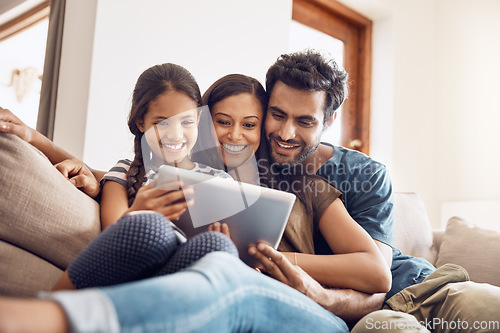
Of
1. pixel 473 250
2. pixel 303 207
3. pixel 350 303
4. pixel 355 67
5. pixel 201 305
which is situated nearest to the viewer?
pixel 201 305

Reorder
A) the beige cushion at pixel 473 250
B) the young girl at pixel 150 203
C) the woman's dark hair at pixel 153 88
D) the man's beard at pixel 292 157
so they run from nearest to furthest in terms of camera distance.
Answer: the young girl at pixel 150 203 → the woman's dark hair at pixel 153 88 → the man's beard at pixel 292 157 → the beige cushion at pixel 473 250

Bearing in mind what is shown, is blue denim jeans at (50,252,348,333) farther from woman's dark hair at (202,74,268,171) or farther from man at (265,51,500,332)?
woman's dark hair at (202,74,268,171)

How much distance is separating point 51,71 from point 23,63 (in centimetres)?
77

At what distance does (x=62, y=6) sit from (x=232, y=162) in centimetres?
130

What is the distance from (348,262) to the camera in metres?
1.09

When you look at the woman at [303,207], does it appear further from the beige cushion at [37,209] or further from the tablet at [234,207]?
the beige cushion at [37,209]

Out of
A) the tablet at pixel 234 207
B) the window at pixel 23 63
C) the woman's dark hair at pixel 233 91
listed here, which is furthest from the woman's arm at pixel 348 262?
the window at pixel 23 63

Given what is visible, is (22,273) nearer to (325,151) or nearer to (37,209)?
(37,209)

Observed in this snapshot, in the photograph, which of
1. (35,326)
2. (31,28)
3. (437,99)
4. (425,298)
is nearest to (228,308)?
(35,326)

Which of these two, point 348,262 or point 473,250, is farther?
point 473,250

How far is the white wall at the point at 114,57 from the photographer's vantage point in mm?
1946

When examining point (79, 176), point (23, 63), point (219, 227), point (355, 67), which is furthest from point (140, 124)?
point (355, 67)

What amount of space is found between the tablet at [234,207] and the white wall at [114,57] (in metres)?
1.14

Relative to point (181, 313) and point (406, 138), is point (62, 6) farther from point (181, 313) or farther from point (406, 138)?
point (406, 138)
